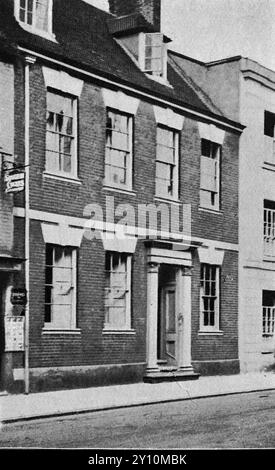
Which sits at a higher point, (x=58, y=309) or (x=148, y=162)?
(x=148, y=162)

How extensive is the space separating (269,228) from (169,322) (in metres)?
5.32

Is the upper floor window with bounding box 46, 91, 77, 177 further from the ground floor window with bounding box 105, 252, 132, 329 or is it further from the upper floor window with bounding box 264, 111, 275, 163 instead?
the upper floor window with bounding box 264, 111, 275, 163

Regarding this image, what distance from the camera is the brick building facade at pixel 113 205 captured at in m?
16.2

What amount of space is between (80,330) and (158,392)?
213 centimetres

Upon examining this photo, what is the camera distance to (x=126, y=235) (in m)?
18.6

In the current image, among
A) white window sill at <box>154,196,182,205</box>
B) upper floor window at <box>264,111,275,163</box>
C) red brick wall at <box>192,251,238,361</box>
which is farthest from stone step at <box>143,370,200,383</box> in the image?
upper floor window at <box>264,111,275,163</box>

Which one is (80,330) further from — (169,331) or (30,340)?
(169,331)

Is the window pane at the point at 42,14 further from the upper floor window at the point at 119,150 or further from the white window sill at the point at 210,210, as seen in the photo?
the white window sill at the point at 210,210

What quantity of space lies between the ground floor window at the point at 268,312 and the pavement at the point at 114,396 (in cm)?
315

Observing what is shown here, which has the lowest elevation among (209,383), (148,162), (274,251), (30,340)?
(209,383)

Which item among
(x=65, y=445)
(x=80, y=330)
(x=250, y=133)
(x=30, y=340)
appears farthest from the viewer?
(x=250, y=133)

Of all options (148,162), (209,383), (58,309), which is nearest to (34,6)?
(148,162)

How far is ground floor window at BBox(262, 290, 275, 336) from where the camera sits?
24.0 meters

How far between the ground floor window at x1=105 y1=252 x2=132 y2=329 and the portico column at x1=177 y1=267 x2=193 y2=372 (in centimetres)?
200
